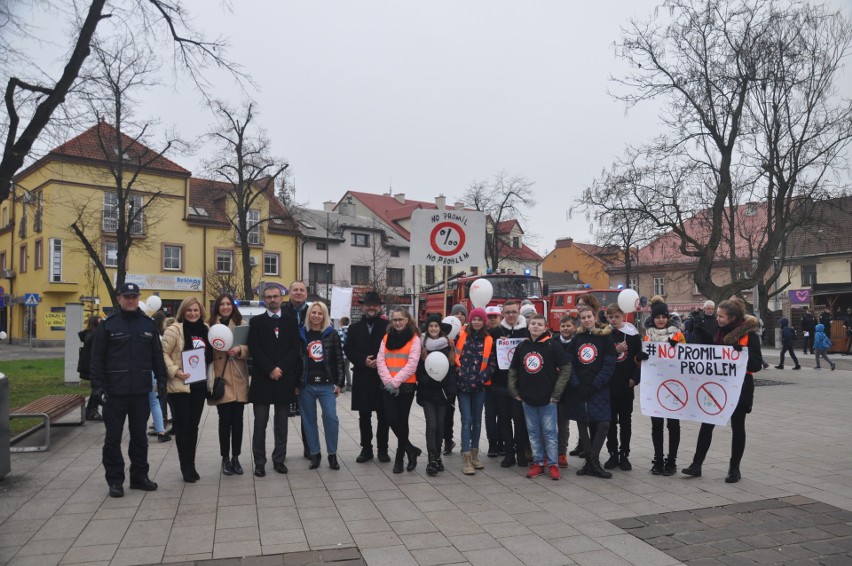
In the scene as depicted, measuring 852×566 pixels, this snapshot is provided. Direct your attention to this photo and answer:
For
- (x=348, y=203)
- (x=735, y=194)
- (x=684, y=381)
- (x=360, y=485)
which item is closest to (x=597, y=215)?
(x=735, y=194)

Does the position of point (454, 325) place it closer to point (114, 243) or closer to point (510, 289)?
point (510, 289)

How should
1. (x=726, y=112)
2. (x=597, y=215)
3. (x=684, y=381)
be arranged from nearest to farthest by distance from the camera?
(x=684, y=381) → (x=726, y=112) → (x=597, y=215)

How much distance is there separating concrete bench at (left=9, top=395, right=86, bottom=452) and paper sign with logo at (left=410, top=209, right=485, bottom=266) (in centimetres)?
538

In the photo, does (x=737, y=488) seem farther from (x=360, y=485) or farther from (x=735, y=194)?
(x=735, y=194)

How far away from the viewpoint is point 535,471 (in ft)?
24.9

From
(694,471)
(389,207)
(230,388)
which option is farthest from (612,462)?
(389,207)

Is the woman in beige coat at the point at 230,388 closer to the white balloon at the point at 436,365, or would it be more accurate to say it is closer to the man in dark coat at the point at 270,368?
the man in dark coat at the point at 270,368

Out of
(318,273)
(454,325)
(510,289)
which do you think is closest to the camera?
(454,325)

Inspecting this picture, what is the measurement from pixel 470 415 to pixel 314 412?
1.87 meters

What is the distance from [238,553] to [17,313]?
162 ft

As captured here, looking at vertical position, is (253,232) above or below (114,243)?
above

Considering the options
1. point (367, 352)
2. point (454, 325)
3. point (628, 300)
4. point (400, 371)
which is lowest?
point (400, 371)

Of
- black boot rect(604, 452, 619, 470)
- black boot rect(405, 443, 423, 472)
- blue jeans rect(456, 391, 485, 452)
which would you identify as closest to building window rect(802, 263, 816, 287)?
black boot rect(604, 452, 619, 470)

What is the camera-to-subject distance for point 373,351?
8141mm
